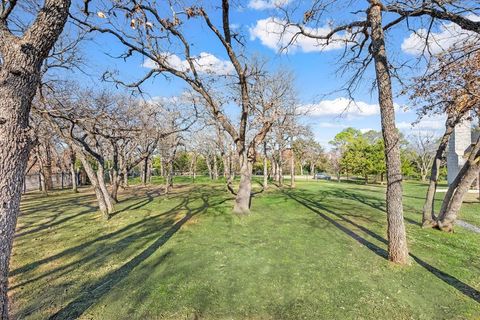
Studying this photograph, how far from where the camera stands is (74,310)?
11.1 ft

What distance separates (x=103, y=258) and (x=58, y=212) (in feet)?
21.9

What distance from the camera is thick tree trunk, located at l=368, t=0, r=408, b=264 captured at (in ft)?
15.2

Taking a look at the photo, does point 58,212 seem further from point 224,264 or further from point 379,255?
point 379,255

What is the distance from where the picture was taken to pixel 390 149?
4.73 m

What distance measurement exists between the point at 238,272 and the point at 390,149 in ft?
11.1

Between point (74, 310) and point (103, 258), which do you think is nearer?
point (74, 310)

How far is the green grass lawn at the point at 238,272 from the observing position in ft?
11.1

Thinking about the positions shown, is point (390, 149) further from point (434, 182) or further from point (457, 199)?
point (434, 182)

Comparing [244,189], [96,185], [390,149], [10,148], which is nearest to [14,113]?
[10,148]

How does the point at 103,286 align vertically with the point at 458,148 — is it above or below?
below

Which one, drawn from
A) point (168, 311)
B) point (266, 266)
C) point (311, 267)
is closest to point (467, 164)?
point (311, 267)

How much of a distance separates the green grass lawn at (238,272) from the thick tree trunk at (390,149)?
419 mm

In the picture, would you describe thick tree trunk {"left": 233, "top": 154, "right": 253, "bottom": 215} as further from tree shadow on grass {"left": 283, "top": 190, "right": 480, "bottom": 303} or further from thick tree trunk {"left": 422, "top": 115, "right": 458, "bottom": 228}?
thick tree trunk {"left": 422, "top": 115, "right": 458, "bottom": 228}

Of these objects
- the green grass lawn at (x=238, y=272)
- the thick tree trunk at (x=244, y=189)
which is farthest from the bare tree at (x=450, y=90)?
the thick tree trunk at (x=244, y=189)
